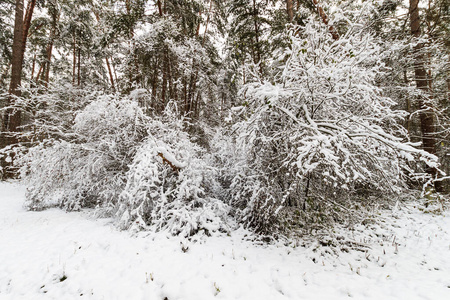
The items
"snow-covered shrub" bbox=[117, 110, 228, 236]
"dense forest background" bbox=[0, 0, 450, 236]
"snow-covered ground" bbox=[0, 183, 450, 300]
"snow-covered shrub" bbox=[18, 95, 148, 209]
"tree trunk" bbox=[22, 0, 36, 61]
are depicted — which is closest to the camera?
"snow-covered ground" bbox=[0, 183, 450, 300]

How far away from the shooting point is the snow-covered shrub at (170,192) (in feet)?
15.4

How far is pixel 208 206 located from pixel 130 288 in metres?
2.45

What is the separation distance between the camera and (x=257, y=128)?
4.00 m

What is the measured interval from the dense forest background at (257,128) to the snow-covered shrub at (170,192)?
0.04 metres

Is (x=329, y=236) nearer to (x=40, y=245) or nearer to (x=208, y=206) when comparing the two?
(x=208, y=206)

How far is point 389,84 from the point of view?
705cm

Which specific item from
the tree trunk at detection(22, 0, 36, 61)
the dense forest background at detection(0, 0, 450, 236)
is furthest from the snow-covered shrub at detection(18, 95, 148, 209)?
the tree trunk at detection(22, 0, 36, 61)

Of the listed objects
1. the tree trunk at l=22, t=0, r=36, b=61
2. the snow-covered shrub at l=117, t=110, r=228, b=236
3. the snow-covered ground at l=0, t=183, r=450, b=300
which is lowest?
the snow-covered ground at l=0, t=183, r=450, b=300

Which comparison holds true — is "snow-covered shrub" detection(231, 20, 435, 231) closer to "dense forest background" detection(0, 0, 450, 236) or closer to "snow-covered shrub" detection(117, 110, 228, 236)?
"dense forest background" detection(0, 0, 450, 236)

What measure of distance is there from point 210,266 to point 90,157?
14.7 feet

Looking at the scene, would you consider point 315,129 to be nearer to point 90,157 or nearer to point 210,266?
point 210,266

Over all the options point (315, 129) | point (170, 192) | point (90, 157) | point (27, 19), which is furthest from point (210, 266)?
point (27, 19)

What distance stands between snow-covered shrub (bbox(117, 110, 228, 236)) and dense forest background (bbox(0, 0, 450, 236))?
38 millimetres

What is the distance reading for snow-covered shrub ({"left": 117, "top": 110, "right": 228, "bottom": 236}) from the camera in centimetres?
468
